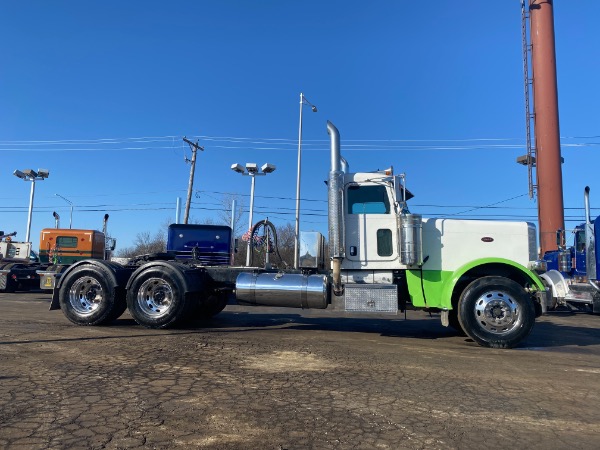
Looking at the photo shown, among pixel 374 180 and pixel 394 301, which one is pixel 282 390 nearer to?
pixel 394 301

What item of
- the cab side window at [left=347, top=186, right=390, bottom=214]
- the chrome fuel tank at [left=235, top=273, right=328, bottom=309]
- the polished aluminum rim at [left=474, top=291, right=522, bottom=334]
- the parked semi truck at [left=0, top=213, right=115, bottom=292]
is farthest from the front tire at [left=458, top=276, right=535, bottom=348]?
the parked semi truck at [left=0, top=213, right=115, bottom=292]

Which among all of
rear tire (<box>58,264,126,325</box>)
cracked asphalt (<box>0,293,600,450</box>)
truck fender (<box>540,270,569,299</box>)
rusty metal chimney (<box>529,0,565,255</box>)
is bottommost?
cracked asphalt (<box>0,293,600,450</box>)

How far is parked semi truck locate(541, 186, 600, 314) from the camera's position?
11.5 meters

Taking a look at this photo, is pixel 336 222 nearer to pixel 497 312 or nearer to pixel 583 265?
pixel 497 312

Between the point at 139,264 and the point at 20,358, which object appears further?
the point at 139,264

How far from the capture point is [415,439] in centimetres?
353

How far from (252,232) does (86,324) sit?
4.00m

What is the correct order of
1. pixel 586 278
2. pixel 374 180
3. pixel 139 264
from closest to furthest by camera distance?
pixel 374 180
pixel 139 264
pixel 586 278

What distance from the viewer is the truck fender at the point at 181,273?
28.2 ft

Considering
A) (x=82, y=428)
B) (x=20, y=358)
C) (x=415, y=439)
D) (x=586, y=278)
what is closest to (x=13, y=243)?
(x=20, y=358)

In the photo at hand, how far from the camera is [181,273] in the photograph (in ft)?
28.4

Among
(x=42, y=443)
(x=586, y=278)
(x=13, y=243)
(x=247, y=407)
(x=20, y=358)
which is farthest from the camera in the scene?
(x=13, y=243)

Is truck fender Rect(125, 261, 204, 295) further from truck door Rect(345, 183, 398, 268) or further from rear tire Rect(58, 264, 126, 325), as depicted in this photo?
truck door Rect(345, 183, 398, 268)

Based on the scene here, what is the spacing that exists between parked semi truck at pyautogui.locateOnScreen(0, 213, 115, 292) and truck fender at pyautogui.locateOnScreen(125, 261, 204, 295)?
9.29m
